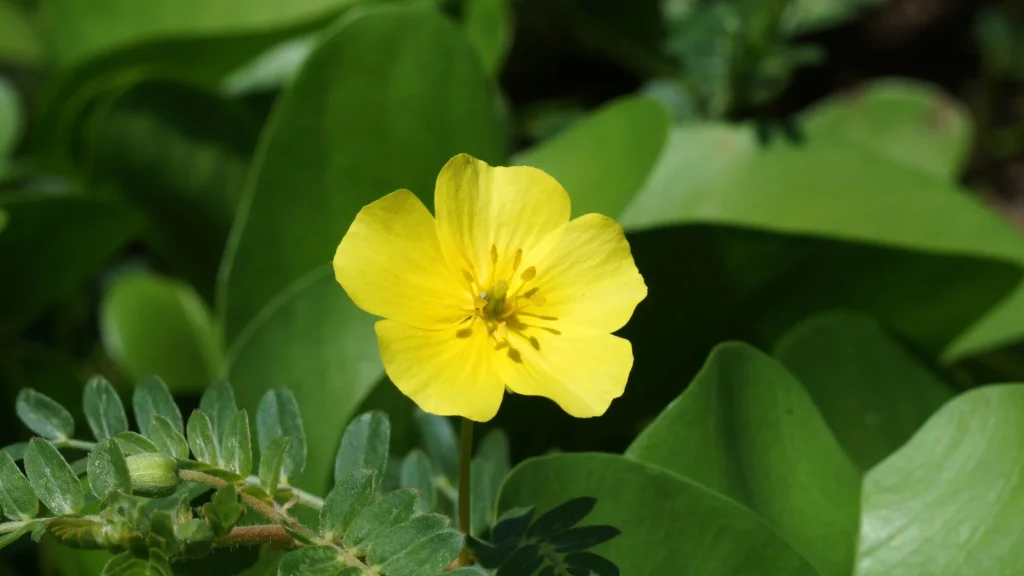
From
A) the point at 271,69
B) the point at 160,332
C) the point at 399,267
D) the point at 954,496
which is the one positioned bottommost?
the point at 954,496

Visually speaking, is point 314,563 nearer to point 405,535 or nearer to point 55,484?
point 405,535

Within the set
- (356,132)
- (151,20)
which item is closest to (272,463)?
(356,132)

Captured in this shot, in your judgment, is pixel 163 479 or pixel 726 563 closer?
pixel 163 479

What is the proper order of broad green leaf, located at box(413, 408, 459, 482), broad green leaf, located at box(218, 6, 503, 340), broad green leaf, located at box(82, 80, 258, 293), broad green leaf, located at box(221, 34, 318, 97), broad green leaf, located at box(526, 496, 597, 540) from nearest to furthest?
broad green leaf, located at box(526, 496, 597, 540)
broad green leaf, located at box(413, 408, 459, 482)
broad green leaf, located at box(218, 6, 503, 340)
broad green leaf, located at box(82, 80, 258, 293)
broad green leaf, located at box(221, 34, 318, 97)

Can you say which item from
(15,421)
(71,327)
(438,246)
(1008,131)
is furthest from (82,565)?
(1008,131)

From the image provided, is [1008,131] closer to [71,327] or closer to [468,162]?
[468,162]

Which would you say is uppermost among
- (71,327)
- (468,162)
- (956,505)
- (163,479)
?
(468,162)

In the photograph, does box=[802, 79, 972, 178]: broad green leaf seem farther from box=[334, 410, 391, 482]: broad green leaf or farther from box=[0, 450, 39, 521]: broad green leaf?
box=[0, 450, 39, 521]: broad green leaf

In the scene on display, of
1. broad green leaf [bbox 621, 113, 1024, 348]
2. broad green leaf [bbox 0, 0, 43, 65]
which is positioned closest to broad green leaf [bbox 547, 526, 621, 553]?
broad green leaf [bbox 621, 113, 1024, 348]
